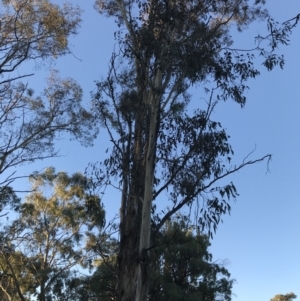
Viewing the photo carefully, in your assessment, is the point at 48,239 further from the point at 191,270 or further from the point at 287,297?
the point at 287,297

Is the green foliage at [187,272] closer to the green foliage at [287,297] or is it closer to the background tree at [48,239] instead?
the background tree at [48,239]

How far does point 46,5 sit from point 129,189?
5.45m

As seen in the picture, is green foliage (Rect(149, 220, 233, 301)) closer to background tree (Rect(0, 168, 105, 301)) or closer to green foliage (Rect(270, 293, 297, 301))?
background tree (Rect(0, 168, 105, 301))

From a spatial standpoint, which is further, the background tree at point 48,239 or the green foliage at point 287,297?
the green foliage at point 287,297

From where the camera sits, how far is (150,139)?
7418 millimetres

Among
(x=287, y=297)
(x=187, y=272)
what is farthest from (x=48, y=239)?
(x=287, y=297)

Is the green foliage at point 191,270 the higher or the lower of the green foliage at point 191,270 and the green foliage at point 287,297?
the lower

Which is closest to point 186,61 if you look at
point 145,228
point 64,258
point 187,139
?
point 187,139

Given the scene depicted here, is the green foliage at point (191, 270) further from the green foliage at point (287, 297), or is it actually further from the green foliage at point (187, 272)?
the green foliage at point (287, 297)

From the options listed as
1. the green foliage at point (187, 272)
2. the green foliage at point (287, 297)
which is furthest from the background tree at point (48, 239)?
the green foliage at point (287, 297)

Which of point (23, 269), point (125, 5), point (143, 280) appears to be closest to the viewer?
point (143, 280)

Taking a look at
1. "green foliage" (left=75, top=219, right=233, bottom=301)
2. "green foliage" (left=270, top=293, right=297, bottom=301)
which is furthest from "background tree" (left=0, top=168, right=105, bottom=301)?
"green foliage" (left=270, top=293, right=297, bottom=301)

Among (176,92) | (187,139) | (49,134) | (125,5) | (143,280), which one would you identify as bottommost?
(143,280)

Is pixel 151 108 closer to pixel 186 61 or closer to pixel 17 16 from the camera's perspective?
pixel 186 61
